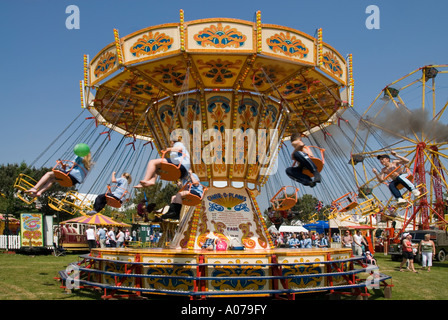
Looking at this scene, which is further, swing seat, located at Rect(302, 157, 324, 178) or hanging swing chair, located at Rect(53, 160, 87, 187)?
hanging swing chair, located at Rect(53, 160, 87, 187)

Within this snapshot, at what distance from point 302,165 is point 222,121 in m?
3.43

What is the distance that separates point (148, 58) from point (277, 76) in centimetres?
305

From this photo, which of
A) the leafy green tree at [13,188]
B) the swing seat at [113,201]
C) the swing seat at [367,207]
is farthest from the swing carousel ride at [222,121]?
the leafy green tree at [13,188]

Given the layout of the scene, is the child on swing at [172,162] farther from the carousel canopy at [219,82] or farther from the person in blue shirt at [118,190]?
the carousel canopy at [219,82]

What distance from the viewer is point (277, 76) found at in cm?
971

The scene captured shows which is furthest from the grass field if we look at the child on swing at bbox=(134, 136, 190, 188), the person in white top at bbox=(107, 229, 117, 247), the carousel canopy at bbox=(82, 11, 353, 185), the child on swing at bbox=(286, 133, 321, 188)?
the person in white top at bbox=(107, 229, 117, 247)

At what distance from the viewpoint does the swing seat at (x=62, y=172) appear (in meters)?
7.82

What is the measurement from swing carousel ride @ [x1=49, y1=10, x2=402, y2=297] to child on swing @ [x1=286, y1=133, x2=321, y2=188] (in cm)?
25

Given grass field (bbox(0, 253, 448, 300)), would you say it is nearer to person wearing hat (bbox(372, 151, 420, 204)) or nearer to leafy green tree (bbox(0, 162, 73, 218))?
person wearing hat (bbox(372, 151, 420, 204))

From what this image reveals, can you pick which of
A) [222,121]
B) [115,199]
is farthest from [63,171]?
[222,121]

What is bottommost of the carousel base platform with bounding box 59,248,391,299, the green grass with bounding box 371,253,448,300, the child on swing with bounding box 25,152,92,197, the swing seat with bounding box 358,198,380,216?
the green grass with bounding box 371,253,448,300

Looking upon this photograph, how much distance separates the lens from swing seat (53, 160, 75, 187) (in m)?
7.82
